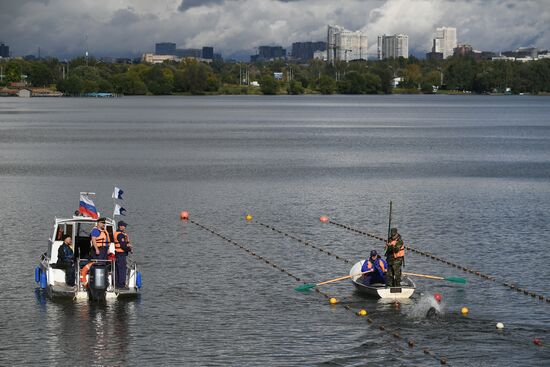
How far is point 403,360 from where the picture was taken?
3794 cm

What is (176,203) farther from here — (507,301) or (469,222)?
(507,301)

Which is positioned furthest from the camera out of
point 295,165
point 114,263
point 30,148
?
point 30,148

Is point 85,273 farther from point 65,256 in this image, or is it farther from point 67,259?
point 65,256

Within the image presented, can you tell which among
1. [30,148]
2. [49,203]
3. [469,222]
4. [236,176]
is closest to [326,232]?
[469,222]

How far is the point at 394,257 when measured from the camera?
45000mm

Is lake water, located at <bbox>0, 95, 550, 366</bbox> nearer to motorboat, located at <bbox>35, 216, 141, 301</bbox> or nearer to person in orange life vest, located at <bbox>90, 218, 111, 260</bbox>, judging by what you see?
motorboat, located at <bbox>35, 216, 141, 301</bbox>

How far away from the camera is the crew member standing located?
44.9 m

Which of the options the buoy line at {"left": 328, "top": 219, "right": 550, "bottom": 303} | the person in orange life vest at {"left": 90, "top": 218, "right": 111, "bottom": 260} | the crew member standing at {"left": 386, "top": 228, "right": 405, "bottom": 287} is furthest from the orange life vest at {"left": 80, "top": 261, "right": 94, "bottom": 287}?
the buoy line at {"left": 328, "top": 219, "right": 550, "bottom": 303}

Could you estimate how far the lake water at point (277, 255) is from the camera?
3953 centimetres

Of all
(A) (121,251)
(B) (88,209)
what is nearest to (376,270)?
(A) (121,251)

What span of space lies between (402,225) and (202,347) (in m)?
33.0

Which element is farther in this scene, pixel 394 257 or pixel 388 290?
pixel 388 290

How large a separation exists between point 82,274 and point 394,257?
1338 cm

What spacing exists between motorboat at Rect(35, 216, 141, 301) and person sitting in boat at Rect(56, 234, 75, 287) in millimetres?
216
